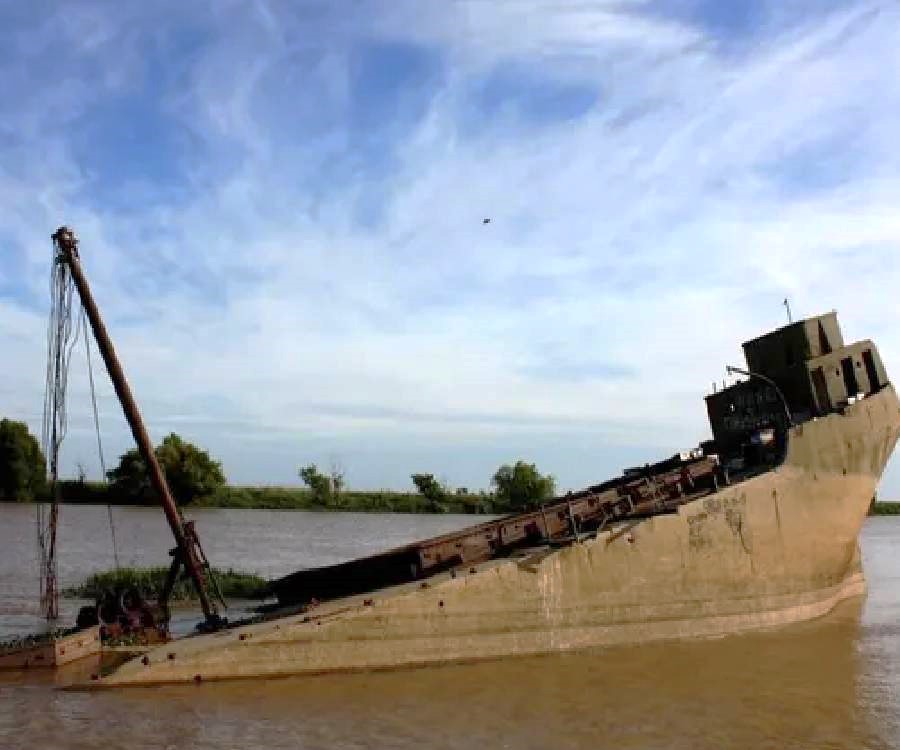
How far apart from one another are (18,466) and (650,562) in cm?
6075

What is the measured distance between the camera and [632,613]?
41.4 ft

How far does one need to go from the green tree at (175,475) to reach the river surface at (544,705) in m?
55.6

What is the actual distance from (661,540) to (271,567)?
592 inches

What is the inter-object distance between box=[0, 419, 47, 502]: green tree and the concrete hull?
58798 mm

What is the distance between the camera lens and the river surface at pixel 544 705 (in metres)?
8.16

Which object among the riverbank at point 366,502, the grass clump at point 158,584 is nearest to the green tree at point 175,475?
the riverbank at point 366,502

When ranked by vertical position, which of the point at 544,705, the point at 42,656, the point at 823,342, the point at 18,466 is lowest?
the point at 544,705

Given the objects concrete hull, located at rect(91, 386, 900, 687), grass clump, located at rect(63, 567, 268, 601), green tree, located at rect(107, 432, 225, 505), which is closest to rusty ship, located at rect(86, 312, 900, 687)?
concrete hull, located at rect(91, 386, 900, 687)

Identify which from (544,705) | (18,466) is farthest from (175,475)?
(544,705)

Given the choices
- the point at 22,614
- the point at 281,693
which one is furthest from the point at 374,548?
the point at 281,693

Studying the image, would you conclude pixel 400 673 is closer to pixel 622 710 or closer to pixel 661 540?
pixel 622 710

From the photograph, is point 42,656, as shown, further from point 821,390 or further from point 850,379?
point 850,379

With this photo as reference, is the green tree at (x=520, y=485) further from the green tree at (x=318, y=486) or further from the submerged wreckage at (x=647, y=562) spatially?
the submerged wreckage at (x=647, y=562)

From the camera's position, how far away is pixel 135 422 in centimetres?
1305
